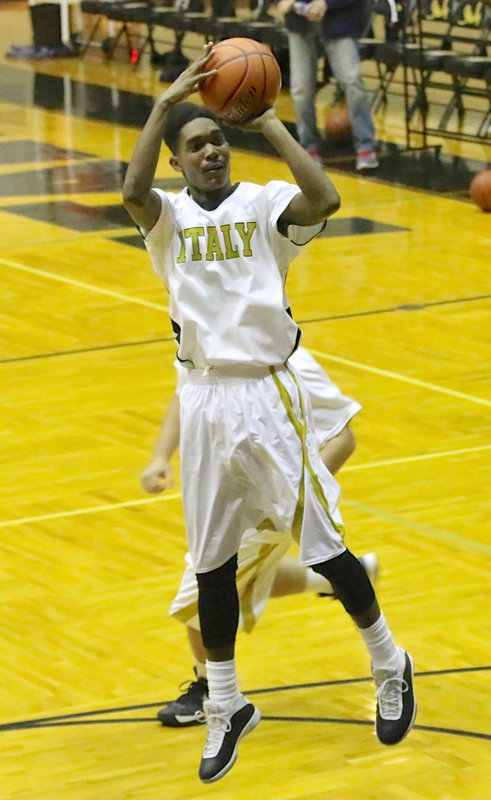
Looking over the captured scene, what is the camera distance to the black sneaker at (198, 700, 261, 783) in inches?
147

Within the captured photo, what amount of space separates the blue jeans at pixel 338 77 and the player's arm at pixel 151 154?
8.61m

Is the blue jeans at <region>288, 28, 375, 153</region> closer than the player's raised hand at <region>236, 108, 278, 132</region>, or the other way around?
the player's raised hand at <region>236, 108, 278, 132</region>

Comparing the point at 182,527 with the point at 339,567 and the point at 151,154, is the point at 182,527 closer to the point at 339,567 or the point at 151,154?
the point at 339,567

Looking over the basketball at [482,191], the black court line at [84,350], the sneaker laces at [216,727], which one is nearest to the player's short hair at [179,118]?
the sneaker laces at [216,727]

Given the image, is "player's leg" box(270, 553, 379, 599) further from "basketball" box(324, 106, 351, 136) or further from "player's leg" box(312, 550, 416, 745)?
"basketball" box(324, 106, 351, 136)

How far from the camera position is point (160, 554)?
531 centimetres

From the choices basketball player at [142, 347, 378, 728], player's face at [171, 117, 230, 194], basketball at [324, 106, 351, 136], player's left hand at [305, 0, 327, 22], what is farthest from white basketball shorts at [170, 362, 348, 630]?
basketball at [324, 106, 351, 136]

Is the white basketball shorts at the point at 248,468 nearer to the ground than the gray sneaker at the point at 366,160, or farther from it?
farther from it

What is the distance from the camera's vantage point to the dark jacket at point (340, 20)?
→ 11.9 metres

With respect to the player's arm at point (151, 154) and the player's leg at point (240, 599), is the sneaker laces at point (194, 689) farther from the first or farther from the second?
the player's arm at point (151, 154)

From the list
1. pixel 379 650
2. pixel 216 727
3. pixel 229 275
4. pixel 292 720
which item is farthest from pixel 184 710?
pixel 229 275

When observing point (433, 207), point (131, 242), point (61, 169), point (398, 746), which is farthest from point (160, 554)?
point (61, 169)

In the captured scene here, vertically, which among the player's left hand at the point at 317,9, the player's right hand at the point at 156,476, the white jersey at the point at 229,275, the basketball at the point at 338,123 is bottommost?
the basketball at the point at 338,123

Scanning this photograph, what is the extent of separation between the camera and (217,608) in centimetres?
382
